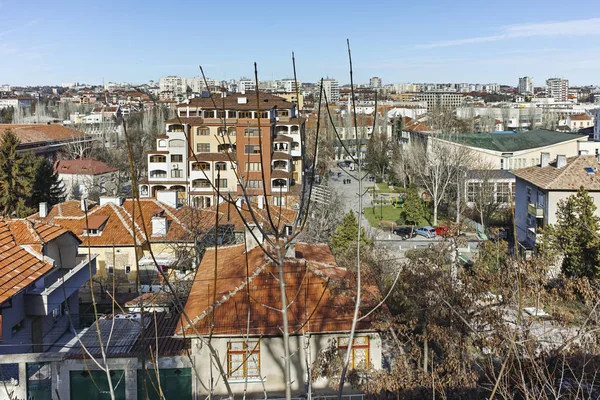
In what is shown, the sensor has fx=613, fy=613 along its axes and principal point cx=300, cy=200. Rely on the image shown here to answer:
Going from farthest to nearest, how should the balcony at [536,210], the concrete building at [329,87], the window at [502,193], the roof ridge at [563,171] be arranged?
the window at [502,193] → the balcony at [536,210] → the roof ridge at [563,171] → the concrete building at [329,87]

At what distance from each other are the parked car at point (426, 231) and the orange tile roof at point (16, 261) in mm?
14745

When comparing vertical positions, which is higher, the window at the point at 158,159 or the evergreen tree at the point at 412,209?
the window at the point at 158,159

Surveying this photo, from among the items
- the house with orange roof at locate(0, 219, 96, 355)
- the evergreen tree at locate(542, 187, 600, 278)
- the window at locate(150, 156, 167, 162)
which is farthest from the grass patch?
the house with orange roof at locate(0, 219, 96, 355)

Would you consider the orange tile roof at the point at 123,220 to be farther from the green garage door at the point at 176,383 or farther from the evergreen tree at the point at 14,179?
the green garage door at the point at 176,383

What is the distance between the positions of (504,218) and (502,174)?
3.66 metres

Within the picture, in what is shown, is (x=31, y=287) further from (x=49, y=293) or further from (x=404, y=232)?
(x=404, y=232)

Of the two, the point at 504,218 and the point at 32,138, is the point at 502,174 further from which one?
the point at 32,138

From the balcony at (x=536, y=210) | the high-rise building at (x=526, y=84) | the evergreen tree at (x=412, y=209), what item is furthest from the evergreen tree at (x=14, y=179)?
the high-rise building at (x=526, y=84)

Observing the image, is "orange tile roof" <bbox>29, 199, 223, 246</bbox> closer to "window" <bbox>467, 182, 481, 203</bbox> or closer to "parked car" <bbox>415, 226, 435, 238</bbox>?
"parked car" <bbox>415, 226, 435, 238</bbox>

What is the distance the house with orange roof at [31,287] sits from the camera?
7352 millimetres

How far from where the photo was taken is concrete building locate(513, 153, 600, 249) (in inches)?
628

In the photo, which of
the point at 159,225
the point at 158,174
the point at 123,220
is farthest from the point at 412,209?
the point at 123,220

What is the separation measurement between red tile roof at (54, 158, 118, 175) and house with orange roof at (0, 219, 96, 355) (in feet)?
63.6

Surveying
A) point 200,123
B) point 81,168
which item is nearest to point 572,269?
point 200,123
